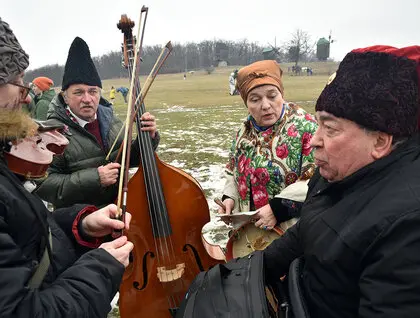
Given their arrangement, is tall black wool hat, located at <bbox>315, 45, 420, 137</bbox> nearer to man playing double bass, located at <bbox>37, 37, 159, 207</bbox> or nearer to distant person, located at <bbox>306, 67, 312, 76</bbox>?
man playing double bass, located at <bbox>37, 37, 159, 207</bbox>

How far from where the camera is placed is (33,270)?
1.08m

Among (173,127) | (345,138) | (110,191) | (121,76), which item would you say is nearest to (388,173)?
(345,138)

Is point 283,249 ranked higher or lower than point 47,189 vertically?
lower

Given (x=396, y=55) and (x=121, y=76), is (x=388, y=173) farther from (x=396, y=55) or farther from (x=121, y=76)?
(x=121, y=76)

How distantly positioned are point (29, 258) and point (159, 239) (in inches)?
41.2

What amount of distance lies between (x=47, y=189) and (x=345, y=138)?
6.20 ft

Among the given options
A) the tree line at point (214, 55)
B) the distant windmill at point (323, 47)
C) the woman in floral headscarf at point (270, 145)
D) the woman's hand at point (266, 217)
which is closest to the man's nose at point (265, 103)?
the woman in floral headscarf at point (270, 145)

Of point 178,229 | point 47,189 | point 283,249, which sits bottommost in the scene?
point 178,229

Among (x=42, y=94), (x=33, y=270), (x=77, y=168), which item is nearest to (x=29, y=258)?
(x=33, y=270)

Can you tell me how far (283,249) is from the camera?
1539mm

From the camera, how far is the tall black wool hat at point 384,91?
102 centimetres

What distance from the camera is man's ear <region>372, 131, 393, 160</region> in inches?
42.2

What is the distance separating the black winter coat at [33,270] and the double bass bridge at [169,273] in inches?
34.4

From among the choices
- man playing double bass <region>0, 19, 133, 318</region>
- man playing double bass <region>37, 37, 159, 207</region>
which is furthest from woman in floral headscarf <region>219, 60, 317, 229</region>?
man playing double bass <region>0, 19, 133, 318</region>
